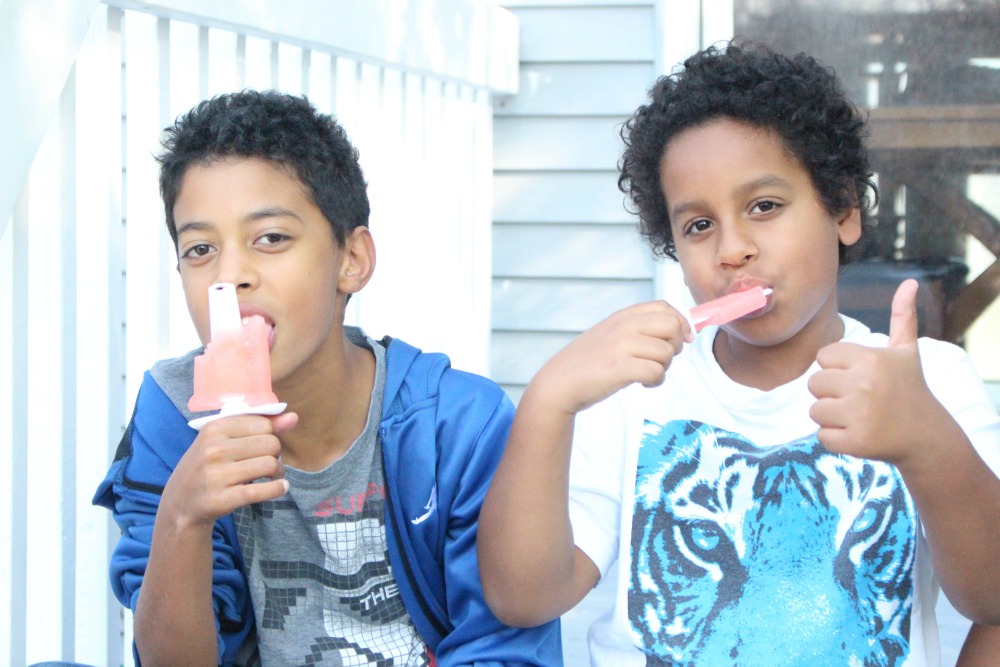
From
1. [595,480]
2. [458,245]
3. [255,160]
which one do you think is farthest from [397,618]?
[458,245]

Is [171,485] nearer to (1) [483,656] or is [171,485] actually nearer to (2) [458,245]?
(1) [483,656]

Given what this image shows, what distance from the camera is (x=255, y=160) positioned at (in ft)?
6.43

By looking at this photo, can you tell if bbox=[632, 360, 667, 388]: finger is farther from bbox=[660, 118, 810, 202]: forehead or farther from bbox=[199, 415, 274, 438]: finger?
bbox=[199, 415, 274, 438]: finger

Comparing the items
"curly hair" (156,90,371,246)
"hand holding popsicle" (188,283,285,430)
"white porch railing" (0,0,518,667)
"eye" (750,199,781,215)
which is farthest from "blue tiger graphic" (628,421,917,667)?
"white porch railing" (0,0,518,667)

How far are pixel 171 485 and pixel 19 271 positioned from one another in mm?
738

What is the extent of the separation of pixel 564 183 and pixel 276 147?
1.97 metres

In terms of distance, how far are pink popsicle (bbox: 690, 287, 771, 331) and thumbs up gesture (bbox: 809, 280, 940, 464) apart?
0.20 meters

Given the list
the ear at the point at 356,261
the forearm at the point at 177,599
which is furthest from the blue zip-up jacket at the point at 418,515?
the ear at the point at 356,261

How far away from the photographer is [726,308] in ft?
5.46

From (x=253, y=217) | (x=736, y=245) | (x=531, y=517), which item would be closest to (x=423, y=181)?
(x=253, y=217)

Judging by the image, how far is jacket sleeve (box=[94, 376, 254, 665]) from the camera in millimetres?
1897

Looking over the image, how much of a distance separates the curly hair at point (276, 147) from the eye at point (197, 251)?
14 centimetres

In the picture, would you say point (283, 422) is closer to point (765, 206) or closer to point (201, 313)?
point (201, 313)

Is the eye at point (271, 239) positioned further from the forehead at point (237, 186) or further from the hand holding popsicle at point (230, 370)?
the hand holding popsicle at point (230, 370)
